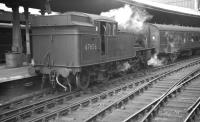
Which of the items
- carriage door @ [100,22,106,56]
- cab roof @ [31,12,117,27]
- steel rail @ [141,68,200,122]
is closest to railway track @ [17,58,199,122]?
steel rail @ [141,68,200,122]

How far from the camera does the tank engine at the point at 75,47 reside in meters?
8.73

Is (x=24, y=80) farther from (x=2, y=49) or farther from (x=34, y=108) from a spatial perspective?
(x=2, y=49)

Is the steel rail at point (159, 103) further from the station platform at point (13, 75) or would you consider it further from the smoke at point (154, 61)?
the smoke at point (154, 61)

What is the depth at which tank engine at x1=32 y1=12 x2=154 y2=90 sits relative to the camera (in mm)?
8727

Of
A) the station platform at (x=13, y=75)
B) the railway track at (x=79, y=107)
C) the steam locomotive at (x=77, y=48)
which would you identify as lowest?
the railway track at (x=79, y=107)

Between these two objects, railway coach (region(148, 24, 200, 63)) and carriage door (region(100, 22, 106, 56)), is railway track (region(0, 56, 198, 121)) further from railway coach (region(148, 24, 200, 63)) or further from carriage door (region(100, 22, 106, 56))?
railway coach (region(148, 24, 200, 63))

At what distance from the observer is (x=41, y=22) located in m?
9.34

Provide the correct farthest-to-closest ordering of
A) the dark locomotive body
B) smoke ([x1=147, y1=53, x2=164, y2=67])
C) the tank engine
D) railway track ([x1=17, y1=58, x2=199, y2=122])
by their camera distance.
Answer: smoke ([x1=147, y1=53, x2=164, y2=67]), the dark locomotive body, the tank engine, railway track ([x1=17, y1=58, x2=199, y2=122])

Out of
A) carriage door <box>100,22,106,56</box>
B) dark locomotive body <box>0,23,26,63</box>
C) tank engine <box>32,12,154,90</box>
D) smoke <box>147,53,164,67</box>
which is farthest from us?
smoke <box>147,53,164,67</box>

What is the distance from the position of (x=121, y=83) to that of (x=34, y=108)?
191 inches

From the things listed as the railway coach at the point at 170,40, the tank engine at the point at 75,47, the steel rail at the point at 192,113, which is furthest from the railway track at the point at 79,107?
the railway coach at the point at 170,40

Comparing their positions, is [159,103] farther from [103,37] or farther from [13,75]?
Result: [13,75]

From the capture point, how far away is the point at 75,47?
8.66 m

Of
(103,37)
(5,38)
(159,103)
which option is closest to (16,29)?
(5,38)
